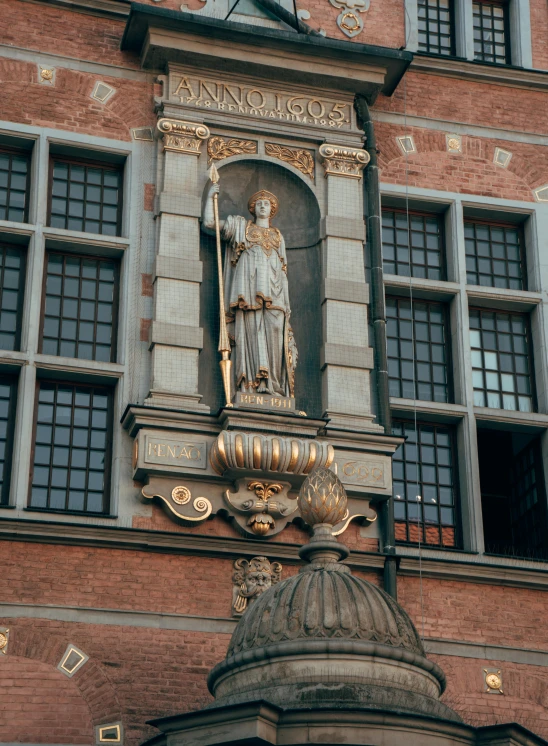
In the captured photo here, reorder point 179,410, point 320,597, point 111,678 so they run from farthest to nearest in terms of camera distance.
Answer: point 179,410 < point 111,678 < point 320,597

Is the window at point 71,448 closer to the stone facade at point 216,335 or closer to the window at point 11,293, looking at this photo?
the stone facade at point 216,335

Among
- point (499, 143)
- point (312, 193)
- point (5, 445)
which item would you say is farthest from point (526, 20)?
point (5, 445)

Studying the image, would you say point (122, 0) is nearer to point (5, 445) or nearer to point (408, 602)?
point (5, 445)

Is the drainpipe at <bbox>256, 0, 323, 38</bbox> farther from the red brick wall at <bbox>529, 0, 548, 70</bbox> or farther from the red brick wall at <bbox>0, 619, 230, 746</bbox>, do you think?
the red brick wall at <bbox>0, 619, 230, 746</bbox>

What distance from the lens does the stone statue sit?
1891 centimetres

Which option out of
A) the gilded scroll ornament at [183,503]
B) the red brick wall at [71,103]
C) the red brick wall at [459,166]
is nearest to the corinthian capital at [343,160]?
the red brick wall at [459,166]

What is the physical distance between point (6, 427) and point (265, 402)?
2933 mm

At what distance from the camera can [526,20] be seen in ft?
74.7

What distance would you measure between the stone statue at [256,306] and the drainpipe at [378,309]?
111cm

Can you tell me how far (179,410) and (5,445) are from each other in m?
1.99

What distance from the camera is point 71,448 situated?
18562 mm

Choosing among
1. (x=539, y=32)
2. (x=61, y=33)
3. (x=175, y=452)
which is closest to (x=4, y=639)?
(x=175, y=452)

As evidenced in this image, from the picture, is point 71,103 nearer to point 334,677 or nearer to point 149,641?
point 149,641

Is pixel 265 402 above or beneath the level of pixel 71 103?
beneath
